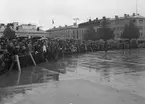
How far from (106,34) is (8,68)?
6071 cm

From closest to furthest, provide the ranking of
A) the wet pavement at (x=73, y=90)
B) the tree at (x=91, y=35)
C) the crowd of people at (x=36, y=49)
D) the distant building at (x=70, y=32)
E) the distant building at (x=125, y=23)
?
the wet pavement at (x=73, y=90), the crowd of people at (x=36, y=49), the tree at (x=91, y=35), the distant building at (x=125, y=23), the distant building at (x=70, y=32)

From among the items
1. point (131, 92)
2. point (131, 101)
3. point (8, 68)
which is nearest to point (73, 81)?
point (131, 92)

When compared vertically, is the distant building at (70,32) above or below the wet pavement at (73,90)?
above

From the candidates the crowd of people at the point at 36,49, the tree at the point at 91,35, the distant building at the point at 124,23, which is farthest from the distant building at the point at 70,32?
the crowd of people at the point at 36,49

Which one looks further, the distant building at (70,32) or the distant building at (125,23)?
the distant building at (70,32)

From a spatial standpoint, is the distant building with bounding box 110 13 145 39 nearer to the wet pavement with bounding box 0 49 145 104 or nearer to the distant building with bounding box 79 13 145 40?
the distant building with bounding box 79 13 145 40

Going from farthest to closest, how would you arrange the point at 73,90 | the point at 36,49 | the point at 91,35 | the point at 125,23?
the point at 125,23 → the point at 91,35 → the point at 36,49 → the point at 73,90

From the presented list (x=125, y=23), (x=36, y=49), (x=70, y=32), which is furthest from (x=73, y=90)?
(x=70, y=32)

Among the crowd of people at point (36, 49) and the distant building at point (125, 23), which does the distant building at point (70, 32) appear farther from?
the crowd of people at point (36, 49)

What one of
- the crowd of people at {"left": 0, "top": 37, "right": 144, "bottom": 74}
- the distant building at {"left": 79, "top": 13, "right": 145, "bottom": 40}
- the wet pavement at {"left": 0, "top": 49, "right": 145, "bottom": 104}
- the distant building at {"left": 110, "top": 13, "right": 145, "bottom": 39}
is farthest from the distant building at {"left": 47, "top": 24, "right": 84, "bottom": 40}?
the wet pavement at {"left": 0, "top": 49, "right": 145, "bottom": 104}

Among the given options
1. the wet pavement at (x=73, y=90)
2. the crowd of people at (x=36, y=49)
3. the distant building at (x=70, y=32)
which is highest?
the distant building at (x=70, y=32)

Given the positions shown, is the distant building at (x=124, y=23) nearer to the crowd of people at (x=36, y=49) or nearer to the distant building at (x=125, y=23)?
the distant building at (x=125, y=23)

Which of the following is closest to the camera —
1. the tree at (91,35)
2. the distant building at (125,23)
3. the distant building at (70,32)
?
the tree at (91,35)

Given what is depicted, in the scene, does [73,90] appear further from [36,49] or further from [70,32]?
[70,32]
